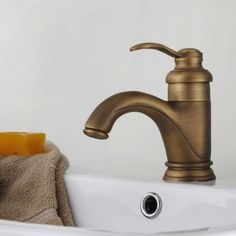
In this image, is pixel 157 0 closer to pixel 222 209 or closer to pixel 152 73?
pixel 152 73

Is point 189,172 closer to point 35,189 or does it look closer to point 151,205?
point 151,205

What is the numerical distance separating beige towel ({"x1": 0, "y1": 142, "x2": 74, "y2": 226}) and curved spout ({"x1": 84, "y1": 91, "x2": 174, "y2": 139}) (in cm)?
15

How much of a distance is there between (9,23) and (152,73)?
1.10 ft

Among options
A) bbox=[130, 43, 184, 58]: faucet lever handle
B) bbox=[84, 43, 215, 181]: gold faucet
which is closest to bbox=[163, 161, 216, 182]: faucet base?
bbox=[84, 43, 215, 181]: gold faucet

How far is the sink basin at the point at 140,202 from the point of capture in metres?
0.91

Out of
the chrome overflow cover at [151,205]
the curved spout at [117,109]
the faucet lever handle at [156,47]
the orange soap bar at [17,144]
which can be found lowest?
the chrome overflow cover at [151,205]

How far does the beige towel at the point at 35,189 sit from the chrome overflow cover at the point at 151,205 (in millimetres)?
110

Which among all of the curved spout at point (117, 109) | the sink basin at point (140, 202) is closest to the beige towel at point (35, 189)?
the sink basin at point (140, 202)

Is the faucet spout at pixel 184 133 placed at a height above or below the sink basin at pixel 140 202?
above

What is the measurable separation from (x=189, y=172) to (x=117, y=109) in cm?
14

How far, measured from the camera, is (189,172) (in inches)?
38.4

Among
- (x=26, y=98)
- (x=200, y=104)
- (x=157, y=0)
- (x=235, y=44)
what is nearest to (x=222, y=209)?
(x=200, y=104)

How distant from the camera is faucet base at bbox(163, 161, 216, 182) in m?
0.97

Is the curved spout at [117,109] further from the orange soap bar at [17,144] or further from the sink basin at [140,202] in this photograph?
the orange soap bar at [17,144]
